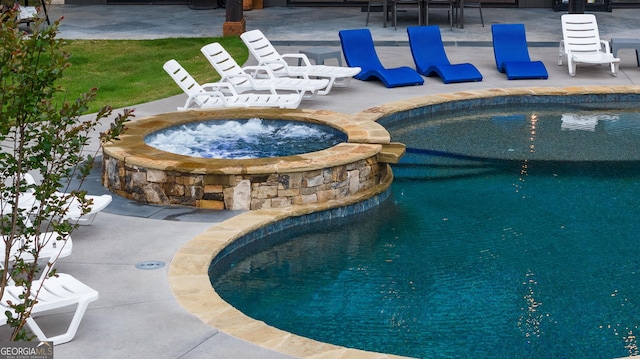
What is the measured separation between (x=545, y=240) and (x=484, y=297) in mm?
1507

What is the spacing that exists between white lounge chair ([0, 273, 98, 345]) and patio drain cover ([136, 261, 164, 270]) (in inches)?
49.4

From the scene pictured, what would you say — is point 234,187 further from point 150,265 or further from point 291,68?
point 291,68

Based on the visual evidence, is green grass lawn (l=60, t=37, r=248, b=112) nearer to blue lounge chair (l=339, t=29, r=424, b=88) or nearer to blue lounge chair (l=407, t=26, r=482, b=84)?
blue lounge chair (l=339, t=29, r=424, b=88)

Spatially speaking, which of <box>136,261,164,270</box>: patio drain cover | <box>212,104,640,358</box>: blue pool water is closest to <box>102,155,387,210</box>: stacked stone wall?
<box>212,104,640,358</box>: blue pool water

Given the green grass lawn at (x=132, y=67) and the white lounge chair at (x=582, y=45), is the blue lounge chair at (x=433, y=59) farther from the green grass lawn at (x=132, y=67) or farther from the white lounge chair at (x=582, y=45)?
the green grass lawn at (x=132, y=67)

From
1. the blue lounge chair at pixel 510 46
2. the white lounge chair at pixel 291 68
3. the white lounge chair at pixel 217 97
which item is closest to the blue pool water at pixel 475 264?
the white lounge chair at pixel 217 97

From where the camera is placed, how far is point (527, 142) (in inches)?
476

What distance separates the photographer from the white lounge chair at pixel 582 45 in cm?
1534

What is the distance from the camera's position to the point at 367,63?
15.0m

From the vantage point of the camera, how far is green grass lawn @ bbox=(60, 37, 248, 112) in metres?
14.1

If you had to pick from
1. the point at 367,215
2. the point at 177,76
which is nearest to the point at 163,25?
the point at 177,76

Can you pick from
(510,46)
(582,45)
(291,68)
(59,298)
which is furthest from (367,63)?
(59,298)

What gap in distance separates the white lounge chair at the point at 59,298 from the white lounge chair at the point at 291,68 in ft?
24.9

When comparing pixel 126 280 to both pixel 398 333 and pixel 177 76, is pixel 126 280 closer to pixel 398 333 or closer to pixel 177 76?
pixel 398 333
